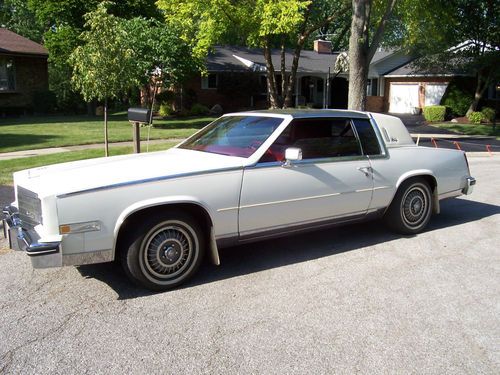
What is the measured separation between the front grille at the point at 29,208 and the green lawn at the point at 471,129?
72.3ft

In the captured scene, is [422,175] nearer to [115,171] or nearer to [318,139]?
[318,139]

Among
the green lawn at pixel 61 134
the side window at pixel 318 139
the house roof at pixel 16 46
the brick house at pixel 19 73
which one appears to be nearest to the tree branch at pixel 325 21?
the green lawn at pixel 61 134

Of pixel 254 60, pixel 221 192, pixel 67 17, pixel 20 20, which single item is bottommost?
pixel 221 192

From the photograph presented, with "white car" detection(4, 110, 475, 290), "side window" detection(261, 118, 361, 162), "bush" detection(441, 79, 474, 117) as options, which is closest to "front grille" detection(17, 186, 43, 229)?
"white car" detection(4, 110, 475, 290)

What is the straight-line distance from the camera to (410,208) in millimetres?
6207

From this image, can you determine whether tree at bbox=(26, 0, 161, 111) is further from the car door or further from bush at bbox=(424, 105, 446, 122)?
the car door

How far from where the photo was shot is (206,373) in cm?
320

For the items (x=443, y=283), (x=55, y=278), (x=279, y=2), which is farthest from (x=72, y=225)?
(x=279, y=2)

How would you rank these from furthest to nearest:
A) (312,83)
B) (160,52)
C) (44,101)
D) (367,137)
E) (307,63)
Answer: (312,83) → (307,63) → (44,101) → (160,52) → (367,137)

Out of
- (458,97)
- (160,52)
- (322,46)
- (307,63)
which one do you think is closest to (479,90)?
(458,97)

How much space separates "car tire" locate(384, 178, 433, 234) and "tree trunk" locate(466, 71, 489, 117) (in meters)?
25.5

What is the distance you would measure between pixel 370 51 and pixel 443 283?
12.6 m

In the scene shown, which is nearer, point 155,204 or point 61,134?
point 155,204

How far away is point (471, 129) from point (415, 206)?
21.5m
